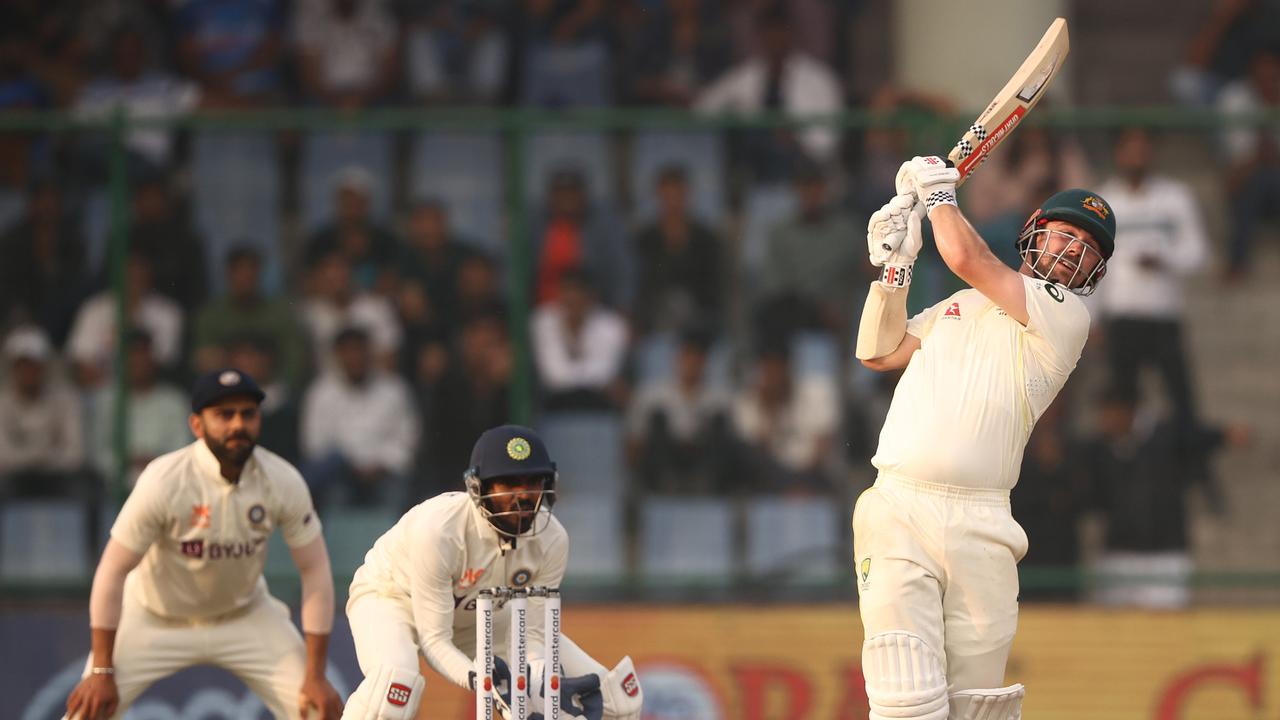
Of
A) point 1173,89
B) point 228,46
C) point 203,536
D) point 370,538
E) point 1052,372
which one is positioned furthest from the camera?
point 1173,89

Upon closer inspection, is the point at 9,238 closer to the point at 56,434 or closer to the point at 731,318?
the point at 56,434

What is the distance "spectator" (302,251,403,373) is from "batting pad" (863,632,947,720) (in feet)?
15.1

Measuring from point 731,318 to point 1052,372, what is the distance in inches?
155

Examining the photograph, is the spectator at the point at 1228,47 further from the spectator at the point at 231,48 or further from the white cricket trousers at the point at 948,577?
the white cricket trousers at the point at 948,577

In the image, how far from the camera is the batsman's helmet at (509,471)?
7117mm

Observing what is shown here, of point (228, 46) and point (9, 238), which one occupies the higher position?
point (228, 46)

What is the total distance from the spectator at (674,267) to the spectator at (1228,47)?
4383mm

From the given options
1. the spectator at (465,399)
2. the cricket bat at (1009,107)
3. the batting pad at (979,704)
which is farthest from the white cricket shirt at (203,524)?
the cricket bat at (1009,107)

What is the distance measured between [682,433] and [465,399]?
120 cm

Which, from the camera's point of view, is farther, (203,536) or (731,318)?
(731,318)

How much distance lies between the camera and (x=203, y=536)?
26.5 feet

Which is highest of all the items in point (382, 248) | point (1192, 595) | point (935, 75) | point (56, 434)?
point (935, 75)

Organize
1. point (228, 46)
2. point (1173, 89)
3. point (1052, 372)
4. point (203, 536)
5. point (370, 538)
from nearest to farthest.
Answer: point (1052, 372), point (203, 536), point (370, 538), point (228, 46), point (1173, 89)

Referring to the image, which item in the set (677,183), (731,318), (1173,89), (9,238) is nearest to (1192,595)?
(731,318)
